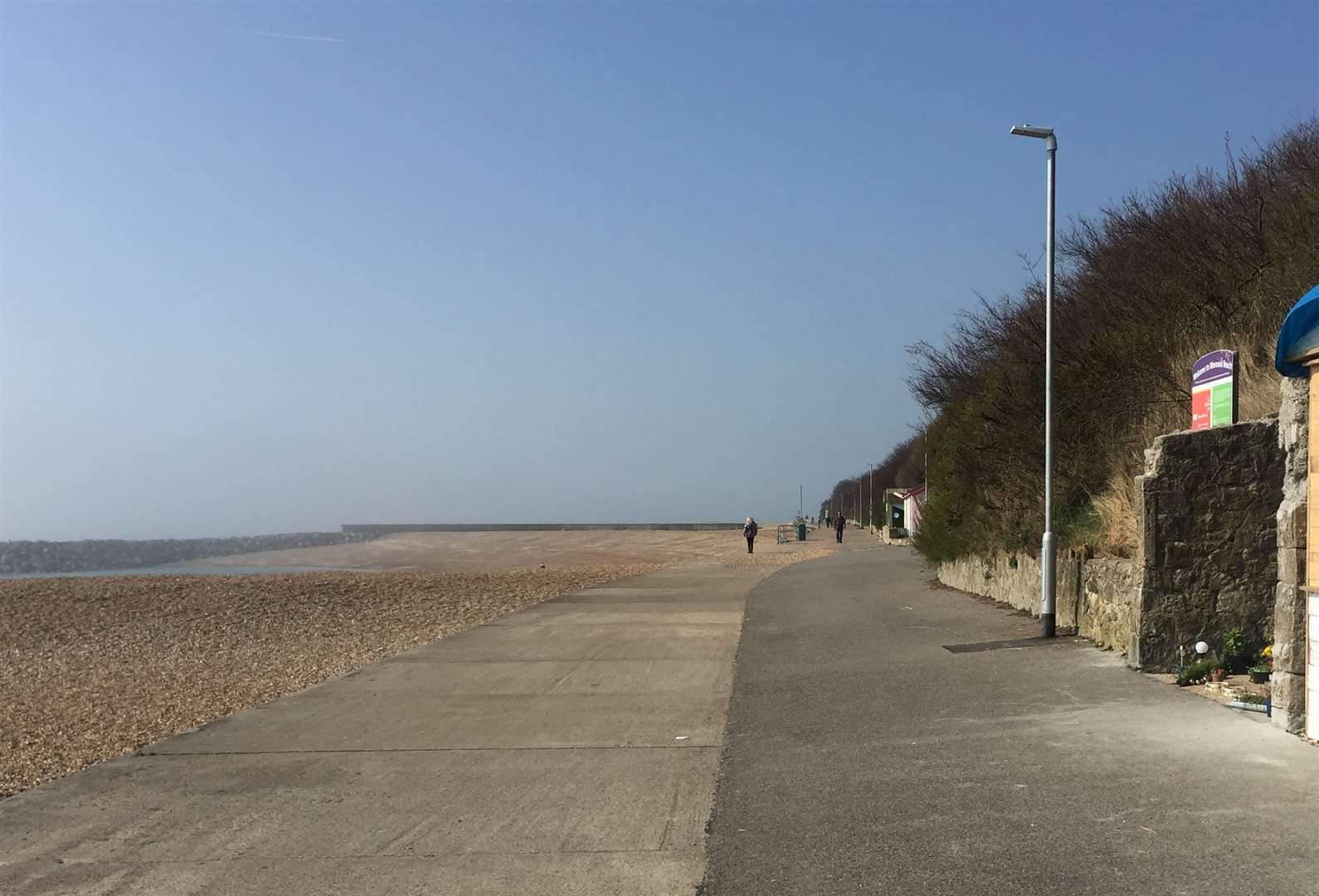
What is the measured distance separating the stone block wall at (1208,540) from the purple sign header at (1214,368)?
56 centimetres

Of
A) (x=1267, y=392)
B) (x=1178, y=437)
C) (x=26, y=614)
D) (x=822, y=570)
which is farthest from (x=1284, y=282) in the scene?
(x=26, y=614)

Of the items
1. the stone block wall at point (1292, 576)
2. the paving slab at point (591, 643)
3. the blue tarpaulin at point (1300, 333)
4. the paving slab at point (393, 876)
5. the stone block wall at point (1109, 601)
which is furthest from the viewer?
the paving slab at point (591, 643)

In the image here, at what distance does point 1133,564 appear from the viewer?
12.5 metres

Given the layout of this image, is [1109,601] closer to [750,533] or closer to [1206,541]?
[1206,541]

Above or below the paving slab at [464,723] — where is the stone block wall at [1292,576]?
above

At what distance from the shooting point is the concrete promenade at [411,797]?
625 centimetres

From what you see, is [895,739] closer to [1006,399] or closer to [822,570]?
[1006,399]

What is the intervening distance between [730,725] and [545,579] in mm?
24148

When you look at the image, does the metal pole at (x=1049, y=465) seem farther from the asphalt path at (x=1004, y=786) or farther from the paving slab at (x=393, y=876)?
the paving slab at (x=393, y=876)

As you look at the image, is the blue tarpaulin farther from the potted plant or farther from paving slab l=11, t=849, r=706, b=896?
paving slab l=11, t=849, r=706, b=896

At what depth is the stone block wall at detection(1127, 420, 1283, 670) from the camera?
11055mm

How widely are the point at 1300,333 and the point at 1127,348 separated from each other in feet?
34.9

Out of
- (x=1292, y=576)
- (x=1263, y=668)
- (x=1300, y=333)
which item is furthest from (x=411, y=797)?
(x=1263, y=668)

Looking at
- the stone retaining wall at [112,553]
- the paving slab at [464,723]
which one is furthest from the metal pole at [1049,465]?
the stone retaining wall at [112,553]
